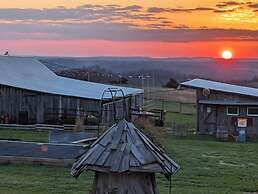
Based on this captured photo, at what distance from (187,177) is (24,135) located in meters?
13.1

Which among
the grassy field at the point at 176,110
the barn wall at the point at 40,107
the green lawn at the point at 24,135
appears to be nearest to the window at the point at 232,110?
the barn wall at the point at 40,107

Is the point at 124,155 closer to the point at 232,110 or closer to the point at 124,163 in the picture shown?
the point at 124,163

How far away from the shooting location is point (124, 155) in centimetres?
338

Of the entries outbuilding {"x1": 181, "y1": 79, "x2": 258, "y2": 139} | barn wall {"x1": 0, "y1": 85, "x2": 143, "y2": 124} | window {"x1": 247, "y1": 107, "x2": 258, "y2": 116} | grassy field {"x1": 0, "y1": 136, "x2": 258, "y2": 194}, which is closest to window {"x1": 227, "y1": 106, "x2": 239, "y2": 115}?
outbuilding {"x1": 181, "y1": 79, "x2": 258, "y2": 139}

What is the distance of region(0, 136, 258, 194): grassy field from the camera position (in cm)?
1516

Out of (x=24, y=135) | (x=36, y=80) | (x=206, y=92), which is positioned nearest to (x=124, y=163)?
(x=24, y=135)

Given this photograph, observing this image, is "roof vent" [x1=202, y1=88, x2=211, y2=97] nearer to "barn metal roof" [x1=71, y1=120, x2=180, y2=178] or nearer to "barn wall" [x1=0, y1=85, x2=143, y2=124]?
"barn wall" [x1=0, y1=85, x2=143, y2=124]

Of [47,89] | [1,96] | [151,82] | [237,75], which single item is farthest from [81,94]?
[237,75]

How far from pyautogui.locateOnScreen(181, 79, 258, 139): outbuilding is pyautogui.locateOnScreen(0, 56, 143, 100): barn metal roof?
4.97 m

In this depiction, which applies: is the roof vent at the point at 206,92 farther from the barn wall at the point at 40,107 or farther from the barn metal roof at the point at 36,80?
the barn wall at the point at 40,107

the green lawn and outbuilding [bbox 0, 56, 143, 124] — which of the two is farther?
outbuilding [bbox 0, 56, 143, 124]

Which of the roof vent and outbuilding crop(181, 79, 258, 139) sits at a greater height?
the roof vent

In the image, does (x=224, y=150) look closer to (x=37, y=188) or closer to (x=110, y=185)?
(x=37, y=188)

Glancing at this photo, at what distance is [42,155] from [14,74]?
749 inches
